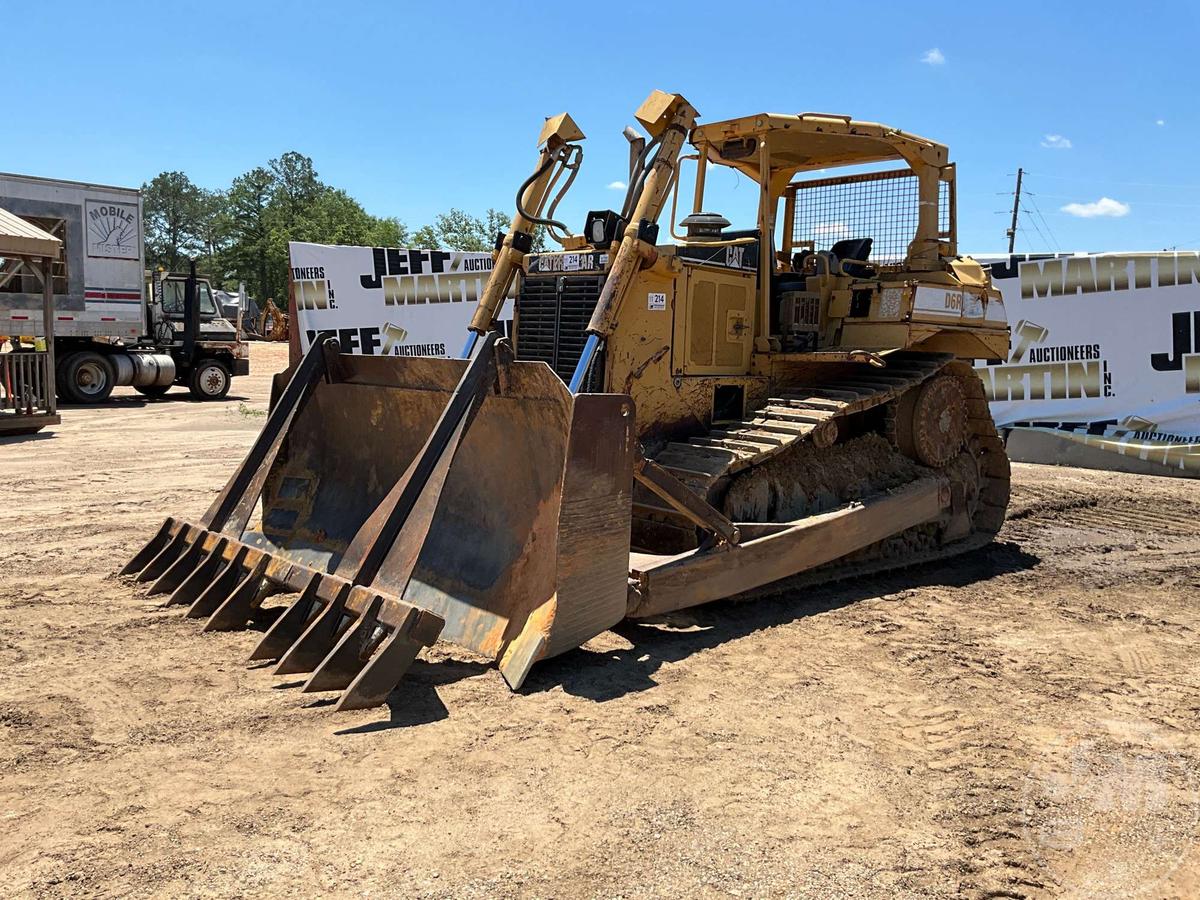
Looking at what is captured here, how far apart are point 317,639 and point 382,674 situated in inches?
20.1

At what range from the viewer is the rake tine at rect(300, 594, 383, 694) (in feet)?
13.1

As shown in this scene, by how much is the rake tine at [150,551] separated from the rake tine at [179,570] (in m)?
0.31

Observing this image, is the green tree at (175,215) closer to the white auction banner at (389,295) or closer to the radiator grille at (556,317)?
the white auction banner at (389,295)

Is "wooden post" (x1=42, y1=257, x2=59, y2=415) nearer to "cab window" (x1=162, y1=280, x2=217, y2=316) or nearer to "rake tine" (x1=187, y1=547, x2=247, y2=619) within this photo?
"cab window" (x1=162, y1=280, x2=217, y2=316)

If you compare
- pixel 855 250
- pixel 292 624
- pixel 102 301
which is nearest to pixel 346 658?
pixel 292 624

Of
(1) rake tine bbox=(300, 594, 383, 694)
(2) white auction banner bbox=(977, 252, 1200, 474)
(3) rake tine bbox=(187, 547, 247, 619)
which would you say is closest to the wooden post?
(3) rake tine bbox=(187, 547, 247, 619)

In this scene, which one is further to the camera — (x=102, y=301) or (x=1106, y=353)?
(x=102, y=301)

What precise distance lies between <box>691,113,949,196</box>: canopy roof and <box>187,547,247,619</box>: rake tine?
13.5 ft

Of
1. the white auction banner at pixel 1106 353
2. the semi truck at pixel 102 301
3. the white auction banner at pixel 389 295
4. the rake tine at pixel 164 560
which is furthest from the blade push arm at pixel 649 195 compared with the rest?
the semi truck at pixel 102 301

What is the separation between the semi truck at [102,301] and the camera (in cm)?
1731

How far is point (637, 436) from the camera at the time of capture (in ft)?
16.7

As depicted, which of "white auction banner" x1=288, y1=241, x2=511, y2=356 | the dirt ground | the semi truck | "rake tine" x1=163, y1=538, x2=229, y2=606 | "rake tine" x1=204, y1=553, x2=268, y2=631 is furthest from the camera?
the semi truck

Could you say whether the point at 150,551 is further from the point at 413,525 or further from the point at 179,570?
the point at 413,525

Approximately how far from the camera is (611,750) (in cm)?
365
